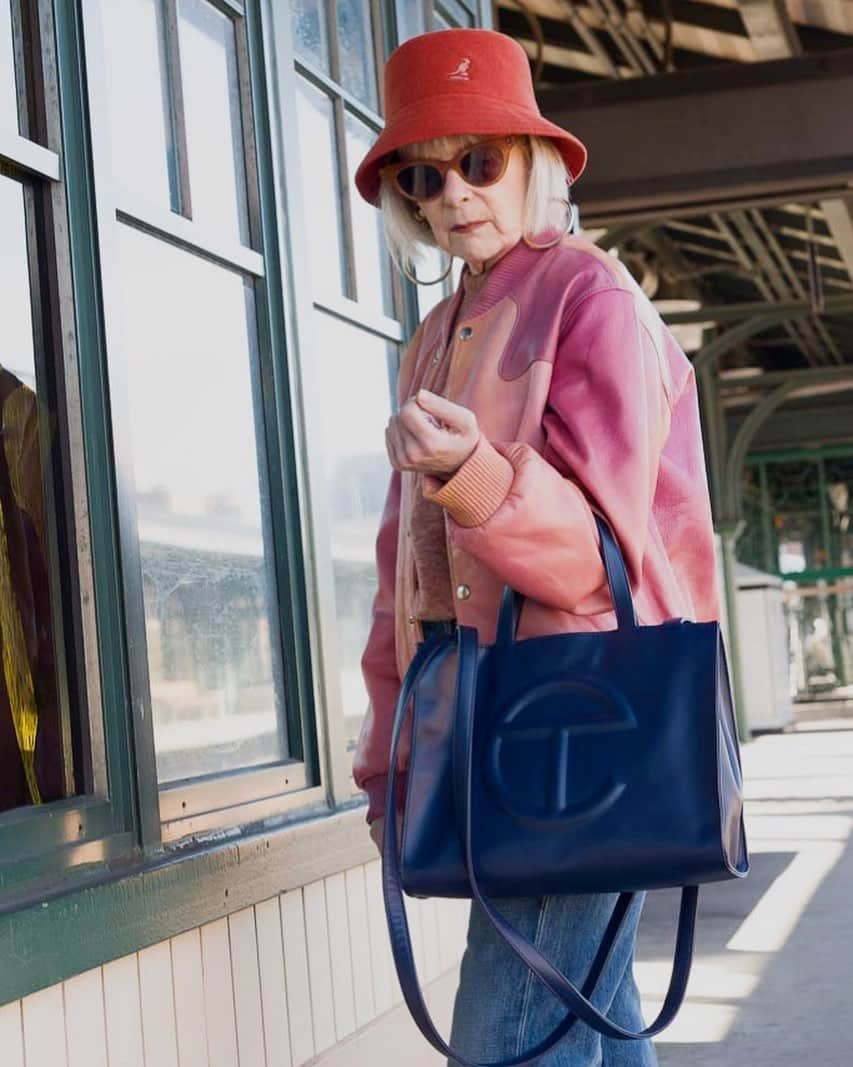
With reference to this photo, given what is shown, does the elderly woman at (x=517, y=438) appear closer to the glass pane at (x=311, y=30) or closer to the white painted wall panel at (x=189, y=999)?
the white painted wall panel at (x=189, y=999)

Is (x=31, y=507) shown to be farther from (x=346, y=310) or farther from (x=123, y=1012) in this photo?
(x=346, y=310)

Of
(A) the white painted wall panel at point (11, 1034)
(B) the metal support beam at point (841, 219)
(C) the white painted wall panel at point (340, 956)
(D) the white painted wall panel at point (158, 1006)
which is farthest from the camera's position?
(B) the metal support beam at point (841, 219)

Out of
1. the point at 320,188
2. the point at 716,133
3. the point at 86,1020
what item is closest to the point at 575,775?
the point at 86,1020

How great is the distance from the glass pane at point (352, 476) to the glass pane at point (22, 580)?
3.74ft

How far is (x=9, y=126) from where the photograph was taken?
2426mm

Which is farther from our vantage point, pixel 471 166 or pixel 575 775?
pixel 471 166

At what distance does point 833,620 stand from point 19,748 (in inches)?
810

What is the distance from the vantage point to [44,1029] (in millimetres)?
2186

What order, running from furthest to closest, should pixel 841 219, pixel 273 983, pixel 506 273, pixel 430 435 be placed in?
pixel 841 219 → pixel 273 983 → pixel 506 273 → pixel 430 435

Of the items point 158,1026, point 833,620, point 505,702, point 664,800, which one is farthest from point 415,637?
point 833,620

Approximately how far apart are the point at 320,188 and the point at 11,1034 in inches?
87.0

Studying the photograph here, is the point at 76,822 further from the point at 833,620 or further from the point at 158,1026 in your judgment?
the point at 833,620

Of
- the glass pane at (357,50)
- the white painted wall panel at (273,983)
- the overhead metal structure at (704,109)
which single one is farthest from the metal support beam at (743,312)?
the white painted wall panel at (273,983)

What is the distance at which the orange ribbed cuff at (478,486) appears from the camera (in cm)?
169
